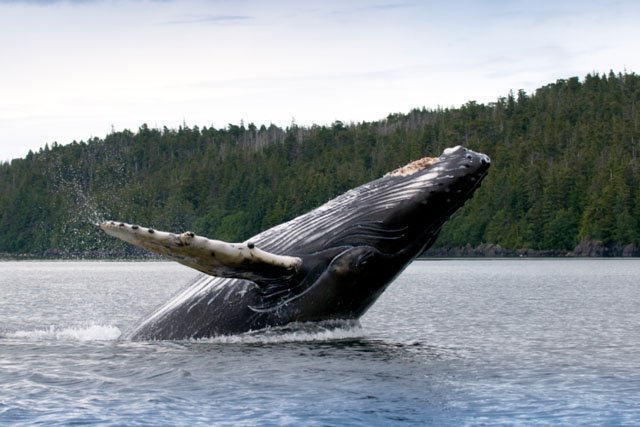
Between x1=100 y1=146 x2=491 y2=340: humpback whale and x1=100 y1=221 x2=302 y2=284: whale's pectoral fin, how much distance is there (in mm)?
276

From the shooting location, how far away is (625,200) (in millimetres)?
138250

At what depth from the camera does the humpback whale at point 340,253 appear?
13.0 m

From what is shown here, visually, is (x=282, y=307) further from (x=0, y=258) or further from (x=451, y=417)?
(x=0, y=258)

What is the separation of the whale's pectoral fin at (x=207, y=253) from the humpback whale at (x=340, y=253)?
0.91 feet

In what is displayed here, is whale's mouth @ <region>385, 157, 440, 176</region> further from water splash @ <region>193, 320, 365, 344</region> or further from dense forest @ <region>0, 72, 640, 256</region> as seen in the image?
dense forest @ <region>0, 72, 640, 256</region>

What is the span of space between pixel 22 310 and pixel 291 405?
55.7 ft

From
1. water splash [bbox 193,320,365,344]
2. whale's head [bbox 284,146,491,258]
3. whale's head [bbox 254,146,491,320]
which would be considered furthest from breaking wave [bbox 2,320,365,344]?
whale's head [bbox 284,146,491,258]

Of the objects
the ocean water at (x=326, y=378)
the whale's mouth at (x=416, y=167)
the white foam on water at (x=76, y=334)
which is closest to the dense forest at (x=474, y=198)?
the white foam on water at (x=76, y=334)

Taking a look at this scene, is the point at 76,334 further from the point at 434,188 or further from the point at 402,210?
the point at 434,188

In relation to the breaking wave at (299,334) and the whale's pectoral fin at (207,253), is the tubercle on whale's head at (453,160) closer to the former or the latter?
the whale's pectoral fin at (207,253)

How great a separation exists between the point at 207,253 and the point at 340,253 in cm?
228

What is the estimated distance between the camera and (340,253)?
13.2 metres

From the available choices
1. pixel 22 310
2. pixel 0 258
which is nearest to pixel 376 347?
pixel 22 310

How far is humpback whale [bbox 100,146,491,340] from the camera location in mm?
13031
